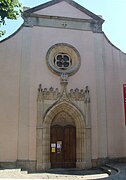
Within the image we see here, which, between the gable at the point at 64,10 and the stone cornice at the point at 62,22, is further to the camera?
the gable at the point at 64,10

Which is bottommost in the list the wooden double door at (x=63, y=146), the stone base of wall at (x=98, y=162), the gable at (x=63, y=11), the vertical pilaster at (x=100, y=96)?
the stone base of wall at (x=98, y=162)

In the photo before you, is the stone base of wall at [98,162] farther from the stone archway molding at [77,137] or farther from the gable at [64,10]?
the gable at [64,10]

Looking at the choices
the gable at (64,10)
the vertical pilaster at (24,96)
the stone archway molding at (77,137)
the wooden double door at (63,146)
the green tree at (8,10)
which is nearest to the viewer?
the green tree at (8,10)

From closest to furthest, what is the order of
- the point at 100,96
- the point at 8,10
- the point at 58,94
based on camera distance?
the point at 8,10, the point at 58,94, the point at 100,96

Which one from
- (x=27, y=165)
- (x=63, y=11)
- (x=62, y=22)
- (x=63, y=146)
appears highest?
(x=63, y=11)

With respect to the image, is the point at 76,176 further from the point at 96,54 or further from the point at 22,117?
the point at 96,54

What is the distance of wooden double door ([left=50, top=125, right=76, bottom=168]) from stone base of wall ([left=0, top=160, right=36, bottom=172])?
3.64 ft

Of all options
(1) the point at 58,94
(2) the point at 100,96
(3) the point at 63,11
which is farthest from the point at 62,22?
(2) the point at 100,96

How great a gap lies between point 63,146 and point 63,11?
7350 millimetres

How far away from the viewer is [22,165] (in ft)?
43.2

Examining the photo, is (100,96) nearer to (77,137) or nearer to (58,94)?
(58,94)

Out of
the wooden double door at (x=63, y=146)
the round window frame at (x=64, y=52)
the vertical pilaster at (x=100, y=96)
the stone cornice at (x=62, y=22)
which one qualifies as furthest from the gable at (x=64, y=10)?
the wooden double door at (x=63, y=146)

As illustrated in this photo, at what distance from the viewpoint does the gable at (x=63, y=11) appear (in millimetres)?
15195

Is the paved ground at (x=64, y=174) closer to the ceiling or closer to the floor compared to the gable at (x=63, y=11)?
closer to the floor
